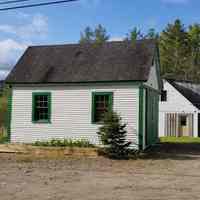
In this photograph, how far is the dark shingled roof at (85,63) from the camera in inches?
812

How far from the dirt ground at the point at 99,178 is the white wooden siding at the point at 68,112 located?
8.24 feet

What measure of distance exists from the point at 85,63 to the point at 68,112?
2.84m

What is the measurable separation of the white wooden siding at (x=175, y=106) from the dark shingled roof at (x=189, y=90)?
1.43 ft

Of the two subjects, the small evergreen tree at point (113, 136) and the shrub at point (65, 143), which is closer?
the small evergreen tree at point (113, 136)

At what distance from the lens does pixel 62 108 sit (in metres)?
21.2

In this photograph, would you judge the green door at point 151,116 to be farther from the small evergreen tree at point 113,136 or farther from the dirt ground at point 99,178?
the dirt ground at point 99,178

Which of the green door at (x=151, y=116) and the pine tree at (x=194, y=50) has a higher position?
the pine tree at (x=194, y=50)

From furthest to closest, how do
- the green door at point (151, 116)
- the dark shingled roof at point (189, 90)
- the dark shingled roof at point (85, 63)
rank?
the dark shingled roof at point (189, 90), the green door at point (151, 116), the dark shingled roof at point (85, 63)

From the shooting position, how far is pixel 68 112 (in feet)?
69.3

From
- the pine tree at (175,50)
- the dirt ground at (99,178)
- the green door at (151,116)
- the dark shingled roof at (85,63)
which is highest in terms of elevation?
the pine tree at (175,50)

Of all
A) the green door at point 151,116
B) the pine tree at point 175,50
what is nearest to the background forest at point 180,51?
the pine tree at point 175,50

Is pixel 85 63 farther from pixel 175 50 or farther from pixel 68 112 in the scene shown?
pixel 175 50

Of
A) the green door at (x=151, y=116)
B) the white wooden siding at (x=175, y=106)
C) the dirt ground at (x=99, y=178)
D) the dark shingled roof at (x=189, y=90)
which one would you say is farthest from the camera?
the dark shingled roof at (x=189, y=90)

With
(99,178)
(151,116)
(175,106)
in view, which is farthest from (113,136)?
(175,106)
